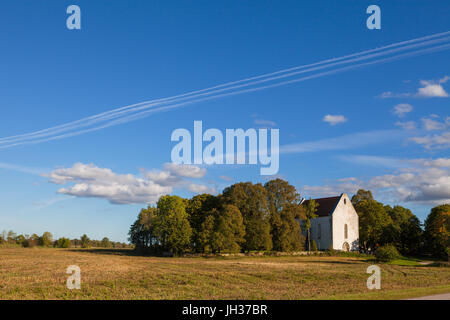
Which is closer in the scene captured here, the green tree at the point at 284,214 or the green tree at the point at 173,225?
the green tree at the point at 173,225

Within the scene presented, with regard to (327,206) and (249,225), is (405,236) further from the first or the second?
(249,225)

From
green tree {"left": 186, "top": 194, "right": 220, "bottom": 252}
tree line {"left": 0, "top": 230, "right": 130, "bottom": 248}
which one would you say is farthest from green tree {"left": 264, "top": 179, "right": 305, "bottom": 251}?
tree line {"left": 0, "top": 230, "right": 130, "bottom": 248}

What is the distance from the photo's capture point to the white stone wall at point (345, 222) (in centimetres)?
8488

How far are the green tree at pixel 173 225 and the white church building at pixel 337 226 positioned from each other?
106ft

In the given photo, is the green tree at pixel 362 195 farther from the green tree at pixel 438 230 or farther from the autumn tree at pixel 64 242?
the autumn tree at pixel 64 242

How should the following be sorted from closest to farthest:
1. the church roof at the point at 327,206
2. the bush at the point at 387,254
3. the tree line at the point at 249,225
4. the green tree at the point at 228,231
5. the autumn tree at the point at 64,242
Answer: the bush at the point at 387,254 → the green tree at the point at 228,231 → the tree line at the point at 249,225 → the church roof at the point at 327,206 → the autumn tree at the point at 64,242

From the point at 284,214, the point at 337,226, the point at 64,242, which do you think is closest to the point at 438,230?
the point at 337,226

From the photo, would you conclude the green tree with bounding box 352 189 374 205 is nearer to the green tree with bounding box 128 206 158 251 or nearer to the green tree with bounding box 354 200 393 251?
the green tree with bounding box 354 200 393 251

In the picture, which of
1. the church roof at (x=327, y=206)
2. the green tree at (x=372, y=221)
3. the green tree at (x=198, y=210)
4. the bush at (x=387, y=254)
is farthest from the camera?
the church roof at (x=327, y=206)

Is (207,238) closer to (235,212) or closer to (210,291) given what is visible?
(235,212)

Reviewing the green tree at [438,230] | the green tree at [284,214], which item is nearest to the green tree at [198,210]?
the green tree at [284,214]

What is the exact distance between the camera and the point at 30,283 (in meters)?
24.3
